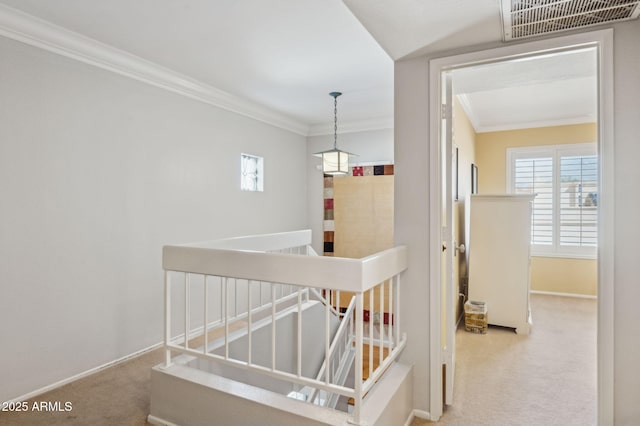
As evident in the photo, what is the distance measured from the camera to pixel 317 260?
66.9 inches

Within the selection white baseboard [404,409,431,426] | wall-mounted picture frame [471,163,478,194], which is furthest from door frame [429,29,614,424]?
wall-mounted picture frame [471,163,478,194]

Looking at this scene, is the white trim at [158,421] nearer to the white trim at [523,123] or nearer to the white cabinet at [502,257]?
the white cabinet at [502,257]

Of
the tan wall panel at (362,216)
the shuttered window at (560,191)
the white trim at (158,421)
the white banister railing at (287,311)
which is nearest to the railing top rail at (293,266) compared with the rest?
the white banister railing at (287,311)

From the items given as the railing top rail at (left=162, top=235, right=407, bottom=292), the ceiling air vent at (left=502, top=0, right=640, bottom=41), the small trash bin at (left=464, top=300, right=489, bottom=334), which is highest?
the ceiling air vent at (left=502, top=0, right=640, bottom=41)

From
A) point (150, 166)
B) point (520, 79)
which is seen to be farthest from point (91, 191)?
point (520, 79)

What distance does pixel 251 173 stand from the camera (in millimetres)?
4527

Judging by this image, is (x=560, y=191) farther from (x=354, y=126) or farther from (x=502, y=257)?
(x=354, y=126)

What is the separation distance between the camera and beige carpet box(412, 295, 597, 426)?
2.17 meters

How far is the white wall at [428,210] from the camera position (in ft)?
5.60

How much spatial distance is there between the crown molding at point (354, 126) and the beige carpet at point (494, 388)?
2.82 metres

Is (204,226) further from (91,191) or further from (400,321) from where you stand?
(400,321)

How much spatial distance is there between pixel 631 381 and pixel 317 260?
1566mm

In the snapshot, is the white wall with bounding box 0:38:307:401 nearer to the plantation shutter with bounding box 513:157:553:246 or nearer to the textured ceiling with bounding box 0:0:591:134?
the textured ceiling with bounding box 0:0:591:134

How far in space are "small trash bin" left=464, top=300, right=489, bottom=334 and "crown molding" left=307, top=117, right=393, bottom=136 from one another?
2.51 metres
